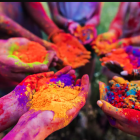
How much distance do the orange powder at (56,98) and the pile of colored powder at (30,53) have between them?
0.26 metres

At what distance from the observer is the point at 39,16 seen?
1.33 meters

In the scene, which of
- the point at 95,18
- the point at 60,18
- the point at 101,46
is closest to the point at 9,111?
the point at 101,46

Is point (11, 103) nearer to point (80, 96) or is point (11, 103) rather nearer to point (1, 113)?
point (1, 113)

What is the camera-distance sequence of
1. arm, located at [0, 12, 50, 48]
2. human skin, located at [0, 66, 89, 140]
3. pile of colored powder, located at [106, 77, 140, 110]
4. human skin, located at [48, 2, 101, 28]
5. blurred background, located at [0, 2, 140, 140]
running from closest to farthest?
1. human skin, located at [0, 66, 89, 140]
2. pile of colored powder, located at [106, 77, 140, 110]
3. arm, located at [0, 12, 50, 48]
4. blurred background, located at [0, 2, 140, 140]
5. human skin, located at [48, 2, 101, 28]

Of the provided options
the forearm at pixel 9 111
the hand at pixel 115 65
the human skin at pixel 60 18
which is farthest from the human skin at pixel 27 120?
the human skin at pixel 60 18

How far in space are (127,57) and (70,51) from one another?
0.51m

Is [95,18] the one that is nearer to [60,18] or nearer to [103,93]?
[60,18]

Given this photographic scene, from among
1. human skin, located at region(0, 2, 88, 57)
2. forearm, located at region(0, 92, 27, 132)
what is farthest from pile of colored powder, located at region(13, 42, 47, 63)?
forearm, located at region(0, 92, 27, 132)

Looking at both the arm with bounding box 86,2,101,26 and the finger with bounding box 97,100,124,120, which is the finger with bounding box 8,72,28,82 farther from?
the arm with bounding box 86,2,101,26

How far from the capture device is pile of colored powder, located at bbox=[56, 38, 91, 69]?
1089 mm

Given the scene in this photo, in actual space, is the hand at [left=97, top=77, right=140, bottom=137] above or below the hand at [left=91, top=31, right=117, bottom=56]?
below

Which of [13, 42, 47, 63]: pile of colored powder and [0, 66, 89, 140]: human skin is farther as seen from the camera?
[13, 42, 47, 63]: pile of colored powder

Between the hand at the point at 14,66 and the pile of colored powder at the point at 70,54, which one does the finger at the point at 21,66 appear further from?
the pile of colored powder at the point at 70,54

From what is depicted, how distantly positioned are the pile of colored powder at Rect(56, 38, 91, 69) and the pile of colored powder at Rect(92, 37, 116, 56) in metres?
0.11
